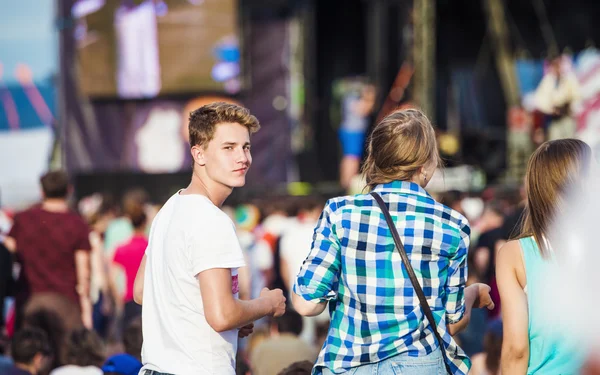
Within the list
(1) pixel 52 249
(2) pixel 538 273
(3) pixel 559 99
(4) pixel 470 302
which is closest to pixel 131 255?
(1) pixel 52 249

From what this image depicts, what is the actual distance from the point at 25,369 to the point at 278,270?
347 cm

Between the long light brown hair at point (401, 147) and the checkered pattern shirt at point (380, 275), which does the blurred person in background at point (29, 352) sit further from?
the long light brown hair at point (401, 147)

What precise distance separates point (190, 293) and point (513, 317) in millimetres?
990

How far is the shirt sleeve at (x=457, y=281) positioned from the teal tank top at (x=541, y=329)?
20cm

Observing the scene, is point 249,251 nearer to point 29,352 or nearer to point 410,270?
point 29,352

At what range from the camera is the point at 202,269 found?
8.81 feet

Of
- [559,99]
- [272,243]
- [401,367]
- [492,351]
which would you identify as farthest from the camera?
[559,99]

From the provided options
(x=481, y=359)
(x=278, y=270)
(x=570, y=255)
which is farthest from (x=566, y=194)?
(x=278, y=270)

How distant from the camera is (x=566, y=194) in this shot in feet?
9.32

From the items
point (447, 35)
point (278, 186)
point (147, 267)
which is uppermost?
point (447, 35)

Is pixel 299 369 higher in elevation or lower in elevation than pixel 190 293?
lower

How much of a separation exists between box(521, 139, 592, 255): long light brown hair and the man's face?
90cm

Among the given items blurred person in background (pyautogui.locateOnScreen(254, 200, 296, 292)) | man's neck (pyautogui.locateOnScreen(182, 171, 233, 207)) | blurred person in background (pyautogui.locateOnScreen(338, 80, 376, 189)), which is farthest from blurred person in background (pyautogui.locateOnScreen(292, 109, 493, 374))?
blurred person in background (pyautogui.locateOnScreen(338, 80, 376, 189))

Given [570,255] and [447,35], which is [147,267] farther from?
[447,35]
